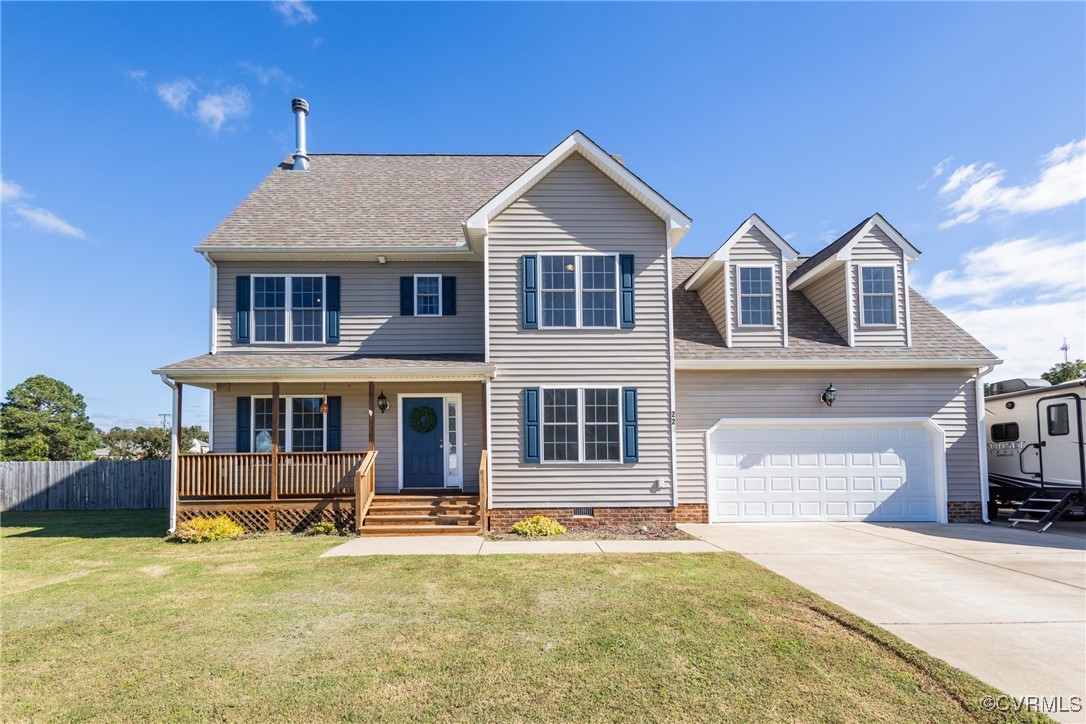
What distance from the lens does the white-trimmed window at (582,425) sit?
10531 millimetres

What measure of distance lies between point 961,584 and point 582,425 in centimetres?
609

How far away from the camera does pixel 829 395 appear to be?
11344 mm

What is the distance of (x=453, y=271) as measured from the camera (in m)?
12.2

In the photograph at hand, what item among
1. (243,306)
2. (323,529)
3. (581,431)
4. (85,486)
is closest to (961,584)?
(581,431)

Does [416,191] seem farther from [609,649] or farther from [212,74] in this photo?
[609,649]

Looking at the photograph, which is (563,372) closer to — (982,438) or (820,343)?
(820,343)

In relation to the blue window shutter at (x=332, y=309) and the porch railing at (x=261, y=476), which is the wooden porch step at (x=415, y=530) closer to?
the porch railing at (x=261, y=476)

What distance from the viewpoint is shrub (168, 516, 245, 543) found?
375 inches

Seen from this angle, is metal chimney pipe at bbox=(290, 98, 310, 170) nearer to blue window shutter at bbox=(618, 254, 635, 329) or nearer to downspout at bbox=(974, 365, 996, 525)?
blue window shutter at bbox=(618, 254, 635, 329)

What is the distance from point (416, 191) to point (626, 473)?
8.95m

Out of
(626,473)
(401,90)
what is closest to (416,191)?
(401,90)

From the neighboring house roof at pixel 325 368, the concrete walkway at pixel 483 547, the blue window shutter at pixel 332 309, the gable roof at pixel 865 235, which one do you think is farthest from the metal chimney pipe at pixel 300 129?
the gable roof at pixel 865 235

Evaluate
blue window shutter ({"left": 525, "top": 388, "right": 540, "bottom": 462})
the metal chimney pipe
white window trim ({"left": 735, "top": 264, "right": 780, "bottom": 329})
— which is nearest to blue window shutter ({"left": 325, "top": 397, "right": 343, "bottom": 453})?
blue window shutter ({"left": 525, "top": 388, "right": 540, "bottom": 462})

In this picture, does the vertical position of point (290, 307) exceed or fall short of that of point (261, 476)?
it exceeds it
